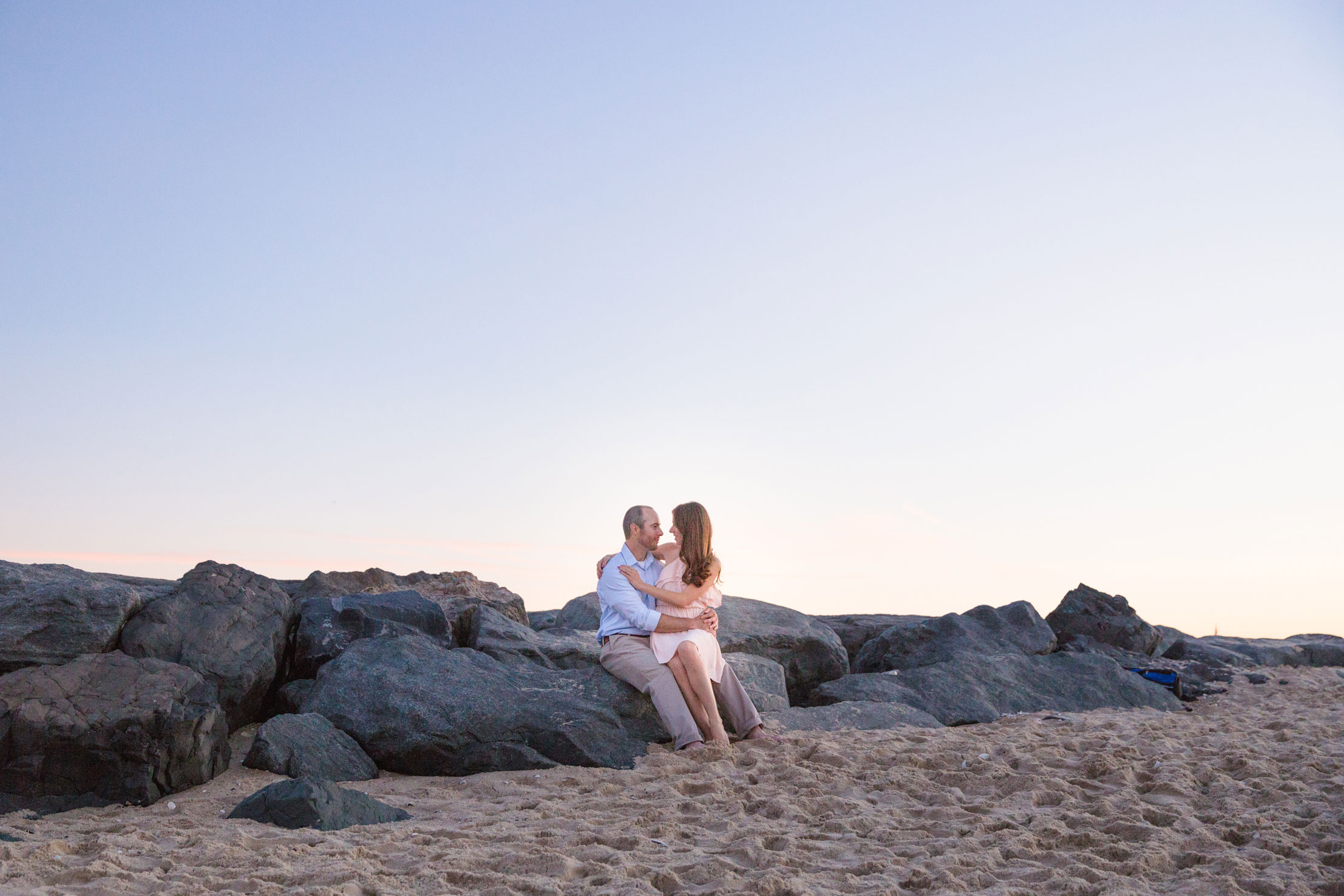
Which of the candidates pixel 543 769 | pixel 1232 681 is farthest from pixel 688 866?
pixel 1232 681

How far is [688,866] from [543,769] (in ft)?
8.31

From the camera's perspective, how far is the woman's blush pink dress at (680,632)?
299 inches

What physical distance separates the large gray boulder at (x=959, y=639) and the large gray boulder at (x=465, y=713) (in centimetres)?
516

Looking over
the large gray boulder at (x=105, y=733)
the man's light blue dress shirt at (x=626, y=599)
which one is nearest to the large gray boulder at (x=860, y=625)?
the man's light blue dress shirt at (x=626, y=599)

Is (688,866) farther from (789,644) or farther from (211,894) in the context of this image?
(789,644)

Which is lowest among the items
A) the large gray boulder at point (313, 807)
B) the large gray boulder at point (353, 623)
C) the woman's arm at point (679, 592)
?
the large gray boulder at point (313, 807)

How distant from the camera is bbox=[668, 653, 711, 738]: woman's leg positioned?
24.6ft

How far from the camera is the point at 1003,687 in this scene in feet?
34.3

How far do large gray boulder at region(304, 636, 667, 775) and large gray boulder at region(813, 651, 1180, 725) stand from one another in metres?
2.96

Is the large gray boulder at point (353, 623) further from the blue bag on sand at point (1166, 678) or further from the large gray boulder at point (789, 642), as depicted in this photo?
the blue bag on sand at point (1166, 678)

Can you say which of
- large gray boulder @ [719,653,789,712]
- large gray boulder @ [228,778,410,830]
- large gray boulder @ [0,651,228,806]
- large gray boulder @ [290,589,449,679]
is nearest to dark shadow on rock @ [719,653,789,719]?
large gray boulder @ [719,653,789,712]

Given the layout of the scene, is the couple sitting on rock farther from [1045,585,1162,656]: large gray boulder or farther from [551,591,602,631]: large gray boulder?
[1045,585,1162,656]: large gray boulder

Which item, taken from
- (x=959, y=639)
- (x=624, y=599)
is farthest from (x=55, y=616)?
(x=959, y=639)

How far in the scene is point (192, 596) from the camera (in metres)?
7.55
